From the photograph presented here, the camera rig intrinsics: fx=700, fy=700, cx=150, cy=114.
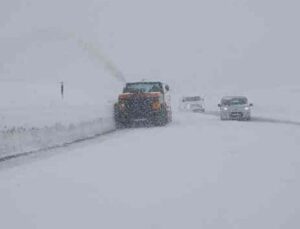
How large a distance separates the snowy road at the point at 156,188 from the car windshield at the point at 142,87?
12199mm

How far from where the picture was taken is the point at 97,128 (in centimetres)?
2586

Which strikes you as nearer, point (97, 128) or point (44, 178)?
point (44, 178)

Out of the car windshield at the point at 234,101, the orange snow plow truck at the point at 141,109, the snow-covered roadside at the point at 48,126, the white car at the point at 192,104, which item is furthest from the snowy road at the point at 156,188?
the white car at the point at 192,104

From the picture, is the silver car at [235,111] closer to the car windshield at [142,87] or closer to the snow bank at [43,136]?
the car windshield at [142,87]

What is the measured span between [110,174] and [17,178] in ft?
5.22

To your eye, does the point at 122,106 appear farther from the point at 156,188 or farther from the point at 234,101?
the point at 156,188

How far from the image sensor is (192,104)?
52719 millimetres

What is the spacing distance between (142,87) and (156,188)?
19.7 meters

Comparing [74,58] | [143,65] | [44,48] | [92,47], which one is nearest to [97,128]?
[92,47]

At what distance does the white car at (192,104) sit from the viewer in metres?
52.5

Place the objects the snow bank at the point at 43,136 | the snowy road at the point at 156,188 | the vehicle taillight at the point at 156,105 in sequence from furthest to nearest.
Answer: the vehicle taillight at the point at 156,105 < the snow bank at the point at 43,136 < the snowy road at the point at 156,188

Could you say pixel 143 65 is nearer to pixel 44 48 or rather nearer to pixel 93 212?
pixel 44 48

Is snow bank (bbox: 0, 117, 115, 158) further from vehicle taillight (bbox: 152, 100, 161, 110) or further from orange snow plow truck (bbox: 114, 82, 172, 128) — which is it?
vehicle taillight (bbox: 152, 100, 161, 110)

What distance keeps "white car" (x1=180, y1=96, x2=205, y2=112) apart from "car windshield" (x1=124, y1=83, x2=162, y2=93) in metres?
23.0
